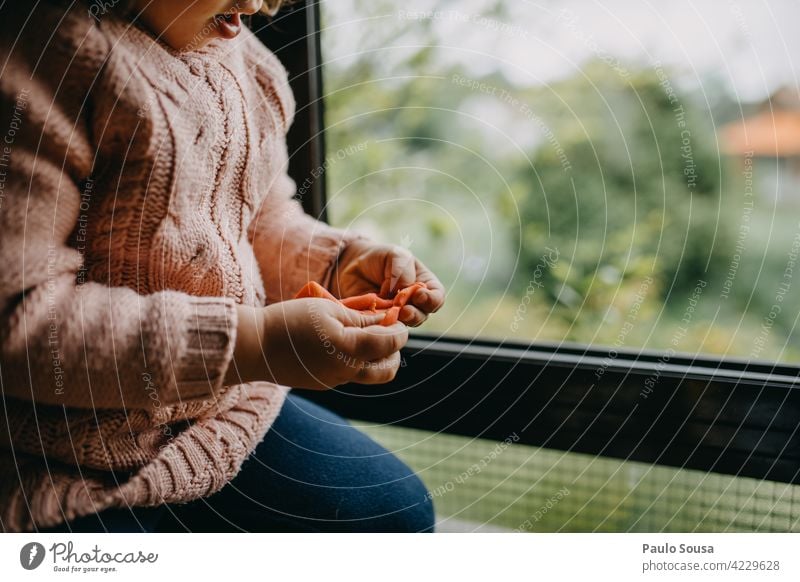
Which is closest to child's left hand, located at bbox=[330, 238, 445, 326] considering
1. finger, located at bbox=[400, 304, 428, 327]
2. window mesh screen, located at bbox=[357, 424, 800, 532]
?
finger, located at bbox=[400, 304, 428, 327]

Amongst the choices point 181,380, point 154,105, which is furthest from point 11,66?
point 181,380

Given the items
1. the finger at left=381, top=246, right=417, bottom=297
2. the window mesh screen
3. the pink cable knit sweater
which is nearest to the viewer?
the pink cable knit sweater

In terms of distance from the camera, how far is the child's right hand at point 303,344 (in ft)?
1.03

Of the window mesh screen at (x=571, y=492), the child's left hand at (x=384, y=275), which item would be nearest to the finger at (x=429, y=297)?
the child's left hand at (x=384, y=275)

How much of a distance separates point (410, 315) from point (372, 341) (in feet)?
0.15

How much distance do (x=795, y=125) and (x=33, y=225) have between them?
0.53 metres

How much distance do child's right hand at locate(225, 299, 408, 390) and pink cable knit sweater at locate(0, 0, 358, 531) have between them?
0.01m

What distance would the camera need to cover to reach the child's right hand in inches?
12.4

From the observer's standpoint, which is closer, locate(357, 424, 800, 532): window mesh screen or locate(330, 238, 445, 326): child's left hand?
locate(330, 238, 445, 326): child's left hand

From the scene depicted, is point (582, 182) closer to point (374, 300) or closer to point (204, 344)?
point (374, 300)

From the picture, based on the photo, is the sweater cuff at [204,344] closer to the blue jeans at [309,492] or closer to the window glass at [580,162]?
the blue jeans at [309,492]

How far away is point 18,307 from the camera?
0.28m

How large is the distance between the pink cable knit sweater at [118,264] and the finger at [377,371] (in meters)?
0.08

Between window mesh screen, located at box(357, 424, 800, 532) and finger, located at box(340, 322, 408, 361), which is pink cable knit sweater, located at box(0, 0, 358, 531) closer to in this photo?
finger, located at box(340, 322, 408, 361)
